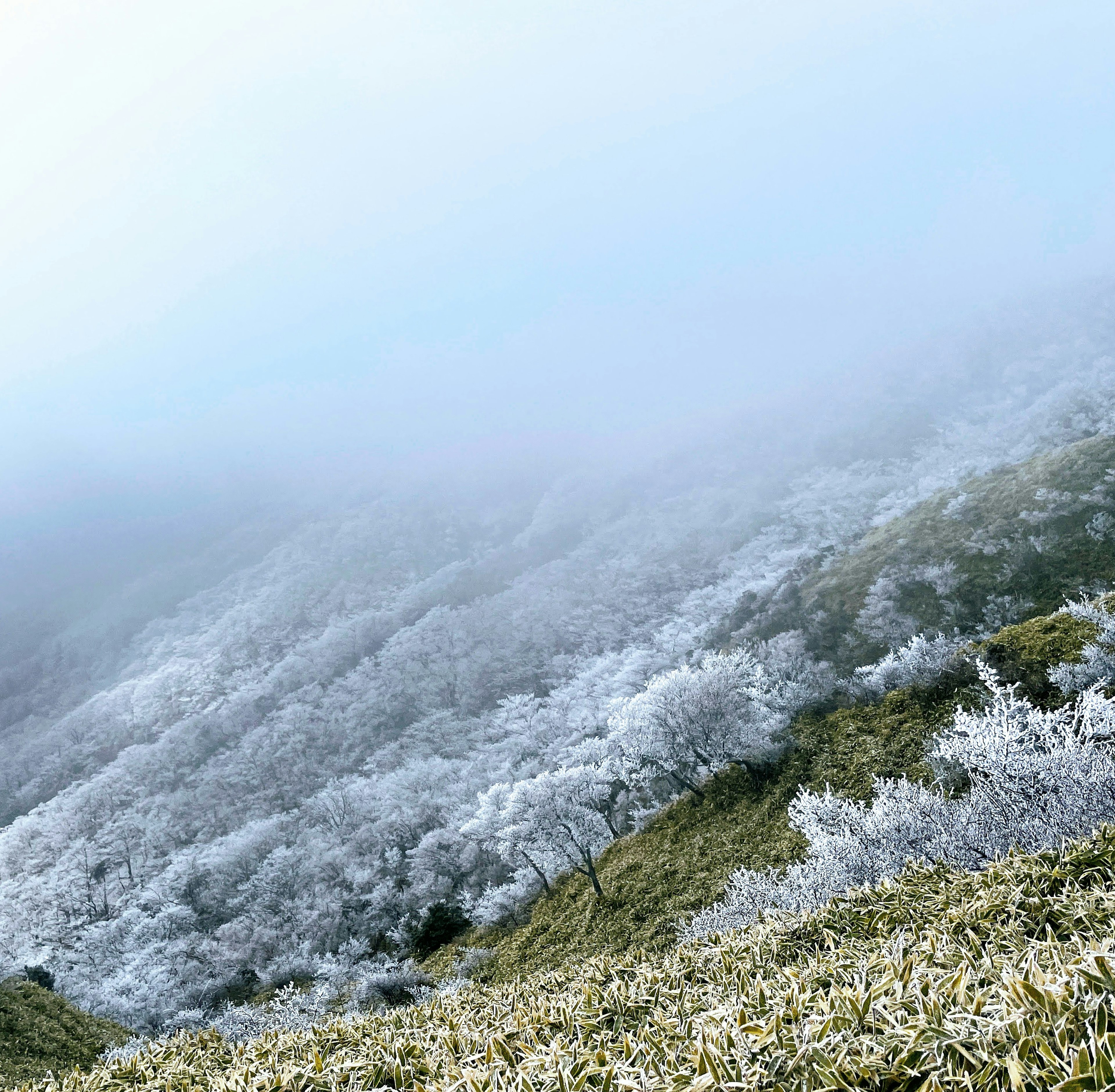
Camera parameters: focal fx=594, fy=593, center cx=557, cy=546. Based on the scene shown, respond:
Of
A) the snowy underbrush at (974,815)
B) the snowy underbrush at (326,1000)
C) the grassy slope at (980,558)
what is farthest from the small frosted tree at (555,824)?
the grassy slope at (980,558)

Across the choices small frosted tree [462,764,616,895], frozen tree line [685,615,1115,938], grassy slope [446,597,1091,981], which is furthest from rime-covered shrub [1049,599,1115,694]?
small frosted tree [462,764,616,895]

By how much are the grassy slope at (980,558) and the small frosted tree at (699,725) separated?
545 inches

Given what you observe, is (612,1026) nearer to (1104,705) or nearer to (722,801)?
(1104,705)

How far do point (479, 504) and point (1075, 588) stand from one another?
544 ft

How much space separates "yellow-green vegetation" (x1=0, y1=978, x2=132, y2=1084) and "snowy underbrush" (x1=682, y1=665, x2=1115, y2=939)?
1946 centimetres

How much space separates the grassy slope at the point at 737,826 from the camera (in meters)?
23.6

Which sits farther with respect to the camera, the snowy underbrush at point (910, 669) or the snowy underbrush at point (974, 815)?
the snowy underbrush at point (910, 669)

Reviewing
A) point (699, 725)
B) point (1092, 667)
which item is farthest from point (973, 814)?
point (699, 725)

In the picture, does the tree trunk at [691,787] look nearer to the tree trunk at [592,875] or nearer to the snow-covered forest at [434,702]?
the snow-covered forest at [434,702]

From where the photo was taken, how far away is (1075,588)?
1462 inches

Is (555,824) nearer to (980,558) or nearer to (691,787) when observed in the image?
(691,787)

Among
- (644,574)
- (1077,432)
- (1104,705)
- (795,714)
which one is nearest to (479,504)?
(644,574)

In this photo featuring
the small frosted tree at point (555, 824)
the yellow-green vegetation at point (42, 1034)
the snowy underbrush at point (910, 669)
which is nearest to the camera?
the yellow-green vegetation at point (42, 1034)

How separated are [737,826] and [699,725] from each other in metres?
4.94
